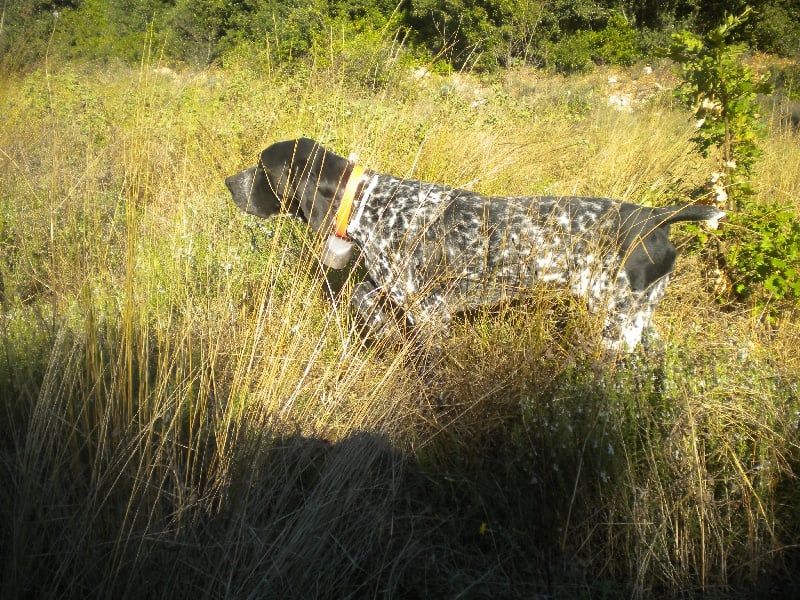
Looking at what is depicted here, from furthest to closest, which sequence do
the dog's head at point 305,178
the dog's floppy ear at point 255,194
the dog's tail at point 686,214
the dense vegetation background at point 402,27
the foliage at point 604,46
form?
the foliage at point 604,46 → the dense vegetation background at point 402,27 → the dog's floppy ear at point 255,194 → the dog's head at point 305,178 → the dog's tail at point 686,214

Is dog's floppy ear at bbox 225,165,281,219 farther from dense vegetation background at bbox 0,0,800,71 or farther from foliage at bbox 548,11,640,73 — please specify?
foliage at bbox 548,11,640,73

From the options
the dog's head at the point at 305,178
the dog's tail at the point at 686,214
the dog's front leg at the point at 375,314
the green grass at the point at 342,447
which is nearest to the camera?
the green grass at the point at 342,447

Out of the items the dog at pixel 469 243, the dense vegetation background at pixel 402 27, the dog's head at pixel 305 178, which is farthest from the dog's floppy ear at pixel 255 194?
the dense vegetation background at pixel 402 27

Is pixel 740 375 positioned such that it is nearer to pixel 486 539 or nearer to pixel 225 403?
pixel 486 539

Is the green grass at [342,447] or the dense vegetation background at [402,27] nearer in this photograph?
the green grass at [342,447]

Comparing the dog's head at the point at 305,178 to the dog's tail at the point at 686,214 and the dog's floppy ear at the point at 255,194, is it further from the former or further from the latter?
the dog's tail at the point at 686,214

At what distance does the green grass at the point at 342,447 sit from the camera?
2031 millimetres

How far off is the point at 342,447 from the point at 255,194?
1.65m

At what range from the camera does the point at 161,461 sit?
2.13m

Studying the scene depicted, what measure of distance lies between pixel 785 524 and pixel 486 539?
3.42 ft

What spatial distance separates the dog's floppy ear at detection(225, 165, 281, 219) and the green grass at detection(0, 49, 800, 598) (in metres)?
0.48

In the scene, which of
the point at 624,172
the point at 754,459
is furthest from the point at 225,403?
the point at 624,172

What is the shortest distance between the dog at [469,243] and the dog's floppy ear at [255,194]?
119 mm

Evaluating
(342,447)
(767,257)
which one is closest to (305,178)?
(342,447)
